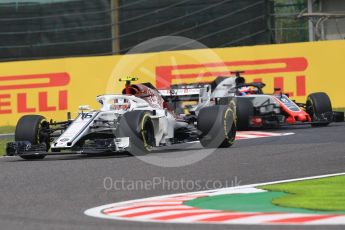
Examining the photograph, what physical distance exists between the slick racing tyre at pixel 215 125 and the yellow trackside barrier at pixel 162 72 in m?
8.97

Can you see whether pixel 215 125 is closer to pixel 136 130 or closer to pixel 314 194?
pixel 136 130

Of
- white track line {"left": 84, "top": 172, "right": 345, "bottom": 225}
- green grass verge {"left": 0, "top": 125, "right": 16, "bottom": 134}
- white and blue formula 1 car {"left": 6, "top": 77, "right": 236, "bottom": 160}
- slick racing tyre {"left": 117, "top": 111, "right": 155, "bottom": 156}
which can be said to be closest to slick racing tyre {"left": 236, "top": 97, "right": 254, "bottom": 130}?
white and blue formula 1 car {"left": 6, "top": 77, "right": 236, "bottom": 160}

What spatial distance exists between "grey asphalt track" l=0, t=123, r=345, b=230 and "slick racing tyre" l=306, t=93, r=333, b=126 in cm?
255

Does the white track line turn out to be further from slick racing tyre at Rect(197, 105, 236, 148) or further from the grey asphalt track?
slick racing tyre at Rect(197, 105, 236, 148)

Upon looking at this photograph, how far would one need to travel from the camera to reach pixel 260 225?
25.3 feet

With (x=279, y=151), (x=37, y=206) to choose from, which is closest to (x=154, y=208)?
(x=37, y=206)

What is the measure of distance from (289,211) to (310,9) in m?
28.9

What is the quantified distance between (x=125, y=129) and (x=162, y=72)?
11233 millimetres

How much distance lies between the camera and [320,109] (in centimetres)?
2122

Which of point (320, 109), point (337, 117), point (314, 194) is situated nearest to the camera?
point (314, 194)

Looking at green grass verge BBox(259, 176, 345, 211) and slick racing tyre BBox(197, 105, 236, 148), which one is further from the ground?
slick racing tyre BBox(197, 105, 236, 148)

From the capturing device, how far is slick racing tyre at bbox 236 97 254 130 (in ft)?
68.7

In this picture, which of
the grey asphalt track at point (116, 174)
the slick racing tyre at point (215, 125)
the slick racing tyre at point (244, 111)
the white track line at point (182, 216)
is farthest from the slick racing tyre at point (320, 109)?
the white track line at point (182, 216)

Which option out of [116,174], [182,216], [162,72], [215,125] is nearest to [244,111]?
[215,125]
